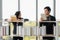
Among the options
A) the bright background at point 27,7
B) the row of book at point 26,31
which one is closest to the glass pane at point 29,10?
the bright background at point 27,7

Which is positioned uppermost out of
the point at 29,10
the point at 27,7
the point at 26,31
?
the point at 27,7

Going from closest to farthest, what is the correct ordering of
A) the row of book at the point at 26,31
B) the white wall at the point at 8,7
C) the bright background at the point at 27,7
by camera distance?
the row of book at the point at 26,31 → the bright background at the point at 27,7 → the white wall at the point at 8,7

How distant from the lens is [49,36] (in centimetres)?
432

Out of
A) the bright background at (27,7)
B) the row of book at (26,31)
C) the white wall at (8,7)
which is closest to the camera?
the row of book at (26,31)

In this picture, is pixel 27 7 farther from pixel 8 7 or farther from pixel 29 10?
pixel 8 7

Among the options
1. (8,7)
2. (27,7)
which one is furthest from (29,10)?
(8,7)

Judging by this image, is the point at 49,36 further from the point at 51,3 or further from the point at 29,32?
the point at 51,3

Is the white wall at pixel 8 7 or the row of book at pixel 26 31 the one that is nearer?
the row of book at pixel 26 31

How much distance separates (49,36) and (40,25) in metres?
0.33

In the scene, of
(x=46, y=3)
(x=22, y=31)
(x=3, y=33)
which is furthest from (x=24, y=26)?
(x=46, y=3)

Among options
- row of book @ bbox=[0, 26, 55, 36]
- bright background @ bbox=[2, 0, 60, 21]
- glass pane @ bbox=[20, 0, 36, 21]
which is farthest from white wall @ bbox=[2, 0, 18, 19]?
row of book @ bbox=[0, 26, 55, 36]

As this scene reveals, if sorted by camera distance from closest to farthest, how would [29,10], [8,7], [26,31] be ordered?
1. [26,31]
2. [29,10]
3. [8,7]

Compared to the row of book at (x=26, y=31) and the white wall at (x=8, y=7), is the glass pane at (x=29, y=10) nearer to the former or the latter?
the white wall at (x=8, y=7)

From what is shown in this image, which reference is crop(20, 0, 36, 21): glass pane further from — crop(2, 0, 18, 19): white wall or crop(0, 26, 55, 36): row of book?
crop(0, 26, 55, 36): row of book
